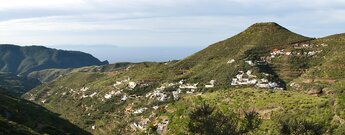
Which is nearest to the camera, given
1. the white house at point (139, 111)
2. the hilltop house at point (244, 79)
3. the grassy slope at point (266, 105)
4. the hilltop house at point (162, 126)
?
the grassy slope at point (266, 105)

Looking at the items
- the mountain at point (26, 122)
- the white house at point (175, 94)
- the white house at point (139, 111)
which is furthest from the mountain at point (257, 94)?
the mountain at point (26, 122)

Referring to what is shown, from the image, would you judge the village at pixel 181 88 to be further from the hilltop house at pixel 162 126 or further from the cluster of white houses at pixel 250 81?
the hilltop house at pixel 162 126

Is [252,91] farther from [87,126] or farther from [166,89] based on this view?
[87,126]

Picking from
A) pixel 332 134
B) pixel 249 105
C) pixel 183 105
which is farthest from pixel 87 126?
pixel 332 134

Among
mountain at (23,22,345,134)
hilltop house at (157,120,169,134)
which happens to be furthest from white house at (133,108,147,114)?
hilltop house at (157,120,169,134)

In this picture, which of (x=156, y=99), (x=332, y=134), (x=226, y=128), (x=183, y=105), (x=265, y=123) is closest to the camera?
(x=226, y=128)

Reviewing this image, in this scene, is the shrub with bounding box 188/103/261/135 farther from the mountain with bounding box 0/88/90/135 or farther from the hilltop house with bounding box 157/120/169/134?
the hilltop house with bounding box 157/120/169/134

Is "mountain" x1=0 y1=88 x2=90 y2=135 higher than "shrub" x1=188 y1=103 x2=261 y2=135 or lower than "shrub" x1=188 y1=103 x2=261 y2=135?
lower

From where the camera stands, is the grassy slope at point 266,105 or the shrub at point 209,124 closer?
the shrub at point 209,124

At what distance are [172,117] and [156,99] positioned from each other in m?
45.2

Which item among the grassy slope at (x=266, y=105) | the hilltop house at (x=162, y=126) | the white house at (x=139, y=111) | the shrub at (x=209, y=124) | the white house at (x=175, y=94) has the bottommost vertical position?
the white house at (x=139, y=111)

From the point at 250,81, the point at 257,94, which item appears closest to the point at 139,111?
the point at 250,81

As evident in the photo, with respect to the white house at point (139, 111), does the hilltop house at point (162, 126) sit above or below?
above

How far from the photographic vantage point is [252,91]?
454ft
